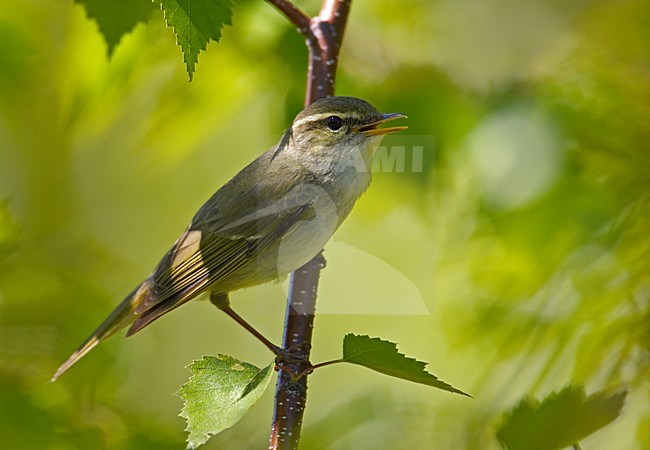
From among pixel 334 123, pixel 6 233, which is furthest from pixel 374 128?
pixel 6 233

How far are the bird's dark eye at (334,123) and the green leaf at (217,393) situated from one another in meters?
0.66

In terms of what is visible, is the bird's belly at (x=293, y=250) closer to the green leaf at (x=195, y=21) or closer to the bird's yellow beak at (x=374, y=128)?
the bird's yellow beak at (x=374, y=128)

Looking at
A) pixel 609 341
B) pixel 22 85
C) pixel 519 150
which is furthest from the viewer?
pixel 22 85

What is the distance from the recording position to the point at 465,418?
1.74 meters

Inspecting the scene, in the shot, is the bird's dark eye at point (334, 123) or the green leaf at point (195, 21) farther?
the bird's dark eye at point (334, 123)

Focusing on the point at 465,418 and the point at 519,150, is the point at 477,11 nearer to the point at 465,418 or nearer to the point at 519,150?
the point at 519,150

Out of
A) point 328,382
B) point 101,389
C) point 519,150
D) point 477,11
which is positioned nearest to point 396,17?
point 477,11

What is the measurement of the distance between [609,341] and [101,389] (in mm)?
1218

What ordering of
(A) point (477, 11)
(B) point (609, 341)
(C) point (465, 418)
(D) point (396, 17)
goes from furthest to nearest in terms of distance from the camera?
1. (A) point (477, 11)
2. (D) point (396, 17)
3. (C) point (465, 418)
4. (B) point (609, 341)

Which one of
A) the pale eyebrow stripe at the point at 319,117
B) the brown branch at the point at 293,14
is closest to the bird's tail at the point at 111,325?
the pale eyebrow stripe at the point at 319,117

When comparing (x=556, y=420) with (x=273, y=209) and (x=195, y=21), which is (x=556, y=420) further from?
(x=195, y=21)

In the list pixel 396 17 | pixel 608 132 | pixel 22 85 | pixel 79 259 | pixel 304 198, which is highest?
pixel 396 17

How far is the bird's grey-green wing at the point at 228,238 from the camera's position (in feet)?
5.60

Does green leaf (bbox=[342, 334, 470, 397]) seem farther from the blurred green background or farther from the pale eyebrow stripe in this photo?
the pale eyebrow stripe
